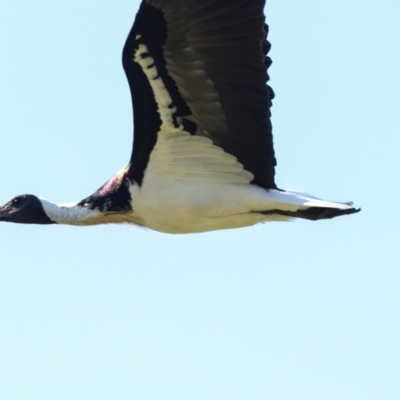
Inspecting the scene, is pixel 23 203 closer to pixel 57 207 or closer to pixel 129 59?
pixel 57 207

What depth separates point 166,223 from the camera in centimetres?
1476

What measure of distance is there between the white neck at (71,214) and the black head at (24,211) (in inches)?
6.3

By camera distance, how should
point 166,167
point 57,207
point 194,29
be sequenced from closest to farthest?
point 194,29
point 166,167
point 57,207

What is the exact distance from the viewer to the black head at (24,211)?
1608 centimetres

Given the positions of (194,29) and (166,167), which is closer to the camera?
(194,29)

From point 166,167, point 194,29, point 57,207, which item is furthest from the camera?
point 57,207

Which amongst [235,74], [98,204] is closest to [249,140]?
[235,74]

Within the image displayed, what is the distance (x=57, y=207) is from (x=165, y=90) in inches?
106

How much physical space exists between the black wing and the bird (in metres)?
0.01

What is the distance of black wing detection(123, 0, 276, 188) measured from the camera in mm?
13367

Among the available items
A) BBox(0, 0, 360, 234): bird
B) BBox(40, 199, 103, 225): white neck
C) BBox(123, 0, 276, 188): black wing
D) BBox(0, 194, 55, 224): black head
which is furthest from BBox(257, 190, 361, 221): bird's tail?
BBox(0, 194, 55, 224): black head

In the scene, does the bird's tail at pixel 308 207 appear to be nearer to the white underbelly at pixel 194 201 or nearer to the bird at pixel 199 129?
the bird at pixel 199 129

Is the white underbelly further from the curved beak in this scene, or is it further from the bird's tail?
the curved beak

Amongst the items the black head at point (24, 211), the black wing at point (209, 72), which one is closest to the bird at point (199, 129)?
the black wing at point (209, 72)
